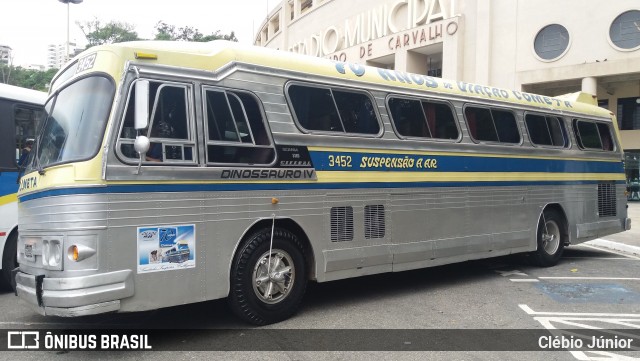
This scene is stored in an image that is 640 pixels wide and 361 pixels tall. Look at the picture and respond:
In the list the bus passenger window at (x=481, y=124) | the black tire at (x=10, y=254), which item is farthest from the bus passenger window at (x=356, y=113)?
the black tire at (x=10, y=254)

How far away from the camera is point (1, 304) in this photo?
6785 millimetres

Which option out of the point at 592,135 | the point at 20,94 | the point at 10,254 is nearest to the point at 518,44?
the point at 592,135

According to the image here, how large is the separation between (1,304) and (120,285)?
3.33 meters

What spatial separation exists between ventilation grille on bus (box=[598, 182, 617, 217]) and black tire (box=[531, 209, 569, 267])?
1.40 m

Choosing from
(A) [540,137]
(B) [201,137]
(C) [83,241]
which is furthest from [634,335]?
(C) [83,241]

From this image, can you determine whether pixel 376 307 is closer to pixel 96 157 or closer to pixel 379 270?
pixel 379 270

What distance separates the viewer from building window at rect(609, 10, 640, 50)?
2152cm

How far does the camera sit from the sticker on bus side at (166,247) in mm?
4797

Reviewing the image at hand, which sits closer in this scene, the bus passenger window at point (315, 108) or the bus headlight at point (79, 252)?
the bus headlight at point (79, 252)

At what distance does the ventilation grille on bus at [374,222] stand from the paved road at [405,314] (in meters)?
0.92

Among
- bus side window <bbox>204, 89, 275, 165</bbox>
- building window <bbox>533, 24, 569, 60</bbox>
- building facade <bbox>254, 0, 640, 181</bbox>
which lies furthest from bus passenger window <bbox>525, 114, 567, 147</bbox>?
building window <bbox>533, 24, 569, 60</bbox>

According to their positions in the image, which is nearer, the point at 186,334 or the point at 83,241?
the point at 83,241

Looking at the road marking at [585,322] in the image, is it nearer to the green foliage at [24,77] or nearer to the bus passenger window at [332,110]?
the bus passenger window at [332,110]

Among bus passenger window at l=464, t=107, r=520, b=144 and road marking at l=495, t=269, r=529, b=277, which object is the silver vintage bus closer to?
bus passenger window at l=464, t=107, r=520, b=144
